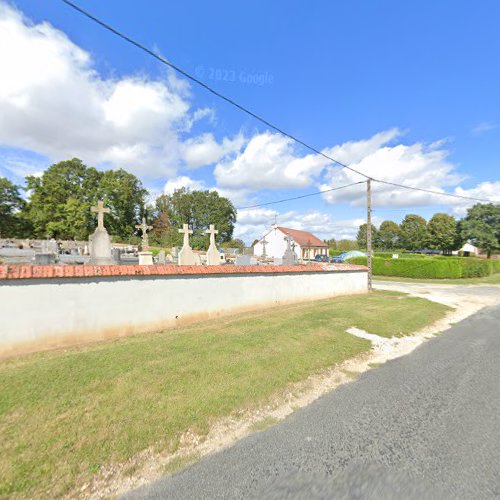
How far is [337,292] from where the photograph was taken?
40.2 ft

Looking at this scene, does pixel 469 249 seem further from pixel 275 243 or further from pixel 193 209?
pixel 193 209

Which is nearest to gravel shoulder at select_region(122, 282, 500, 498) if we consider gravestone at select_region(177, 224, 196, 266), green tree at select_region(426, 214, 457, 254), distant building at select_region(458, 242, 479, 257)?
gravestone at select_region(177, 224, 196, 266)

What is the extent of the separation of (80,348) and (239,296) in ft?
14.2

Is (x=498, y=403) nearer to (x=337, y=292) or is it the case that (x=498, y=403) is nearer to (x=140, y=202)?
(x=337, y=292)

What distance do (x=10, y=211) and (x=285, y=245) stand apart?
4652 cm

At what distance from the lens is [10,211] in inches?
1615

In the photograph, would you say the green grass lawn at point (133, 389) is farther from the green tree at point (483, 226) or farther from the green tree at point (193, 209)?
the green tree at point (193, 209)

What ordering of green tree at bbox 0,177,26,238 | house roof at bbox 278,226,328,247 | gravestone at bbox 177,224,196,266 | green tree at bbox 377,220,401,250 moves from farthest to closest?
green tree at bbox 377,220,401,250 → house roof at bbox 278,226,328,247 → green tree at bbox 0,177,26,238 → gravestone at bbox 177,224,196,266

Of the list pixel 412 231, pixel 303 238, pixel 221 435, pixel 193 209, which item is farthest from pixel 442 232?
pixel 221 435

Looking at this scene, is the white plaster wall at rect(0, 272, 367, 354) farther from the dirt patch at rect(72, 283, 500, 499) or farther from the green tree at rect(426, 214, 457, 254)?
the green tree at rect(426, 214, 457, 254)

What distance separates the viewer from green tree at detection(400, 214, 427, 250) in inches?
2812

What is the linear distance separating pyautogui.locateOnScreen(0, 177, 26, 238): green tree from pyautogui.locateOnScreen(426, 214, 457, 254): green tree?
81154 millimetres

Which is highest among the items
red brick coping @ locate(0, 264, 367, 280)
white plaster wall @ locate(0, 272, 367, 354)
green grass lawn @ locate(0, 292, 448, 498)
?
red brick coping @ locate(0, 264, 367, 280)

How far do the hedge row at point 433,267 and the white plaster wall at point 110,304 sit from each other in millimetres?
21750
